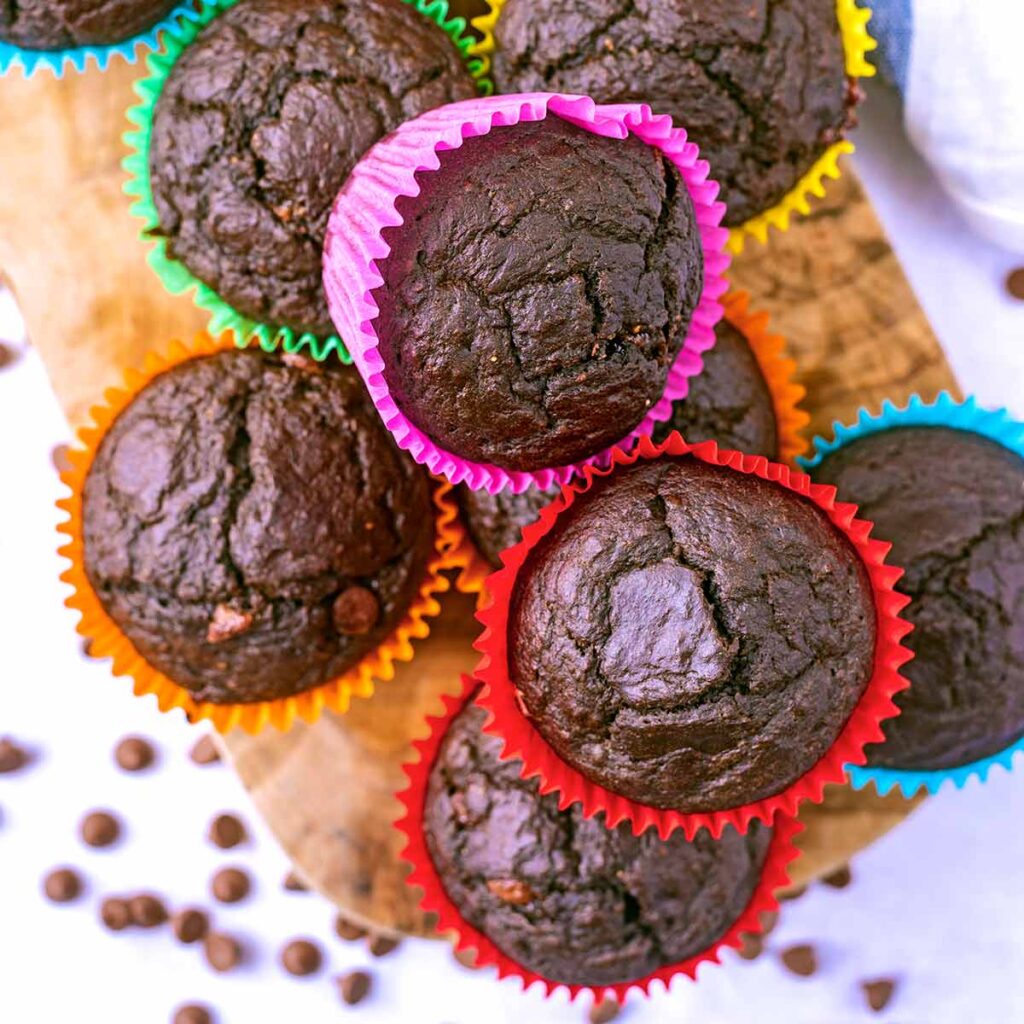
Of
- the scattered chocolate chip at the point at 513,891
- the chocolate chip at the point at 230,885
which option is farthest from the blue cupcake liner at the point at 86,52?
the chocolate chip at the point at 230,885

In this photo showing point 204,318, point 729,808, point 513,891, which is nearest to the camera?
point 729,808

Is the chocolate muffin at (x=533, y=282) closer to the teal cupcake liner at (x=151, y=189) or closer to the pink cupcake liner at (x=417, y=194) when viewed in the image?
the pink cupcake liner at (x=417, y=194)

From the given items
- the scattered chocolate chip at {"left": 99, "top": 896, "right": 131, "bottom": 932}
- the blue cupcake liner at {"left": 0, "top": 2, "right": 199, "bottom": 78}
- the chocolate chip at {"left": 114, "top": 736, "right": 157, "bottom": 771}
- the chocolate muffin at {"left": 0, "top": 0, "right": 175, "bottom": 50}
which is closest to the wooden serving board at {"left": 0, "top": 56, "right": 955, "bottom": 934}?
the blue cupcake liner at {"left": 0, "top": 2, "right": 199, "bottom": 78}

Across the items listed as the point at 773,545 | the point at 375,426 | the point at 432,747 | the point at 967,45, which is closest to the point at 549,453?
the point at 773,545

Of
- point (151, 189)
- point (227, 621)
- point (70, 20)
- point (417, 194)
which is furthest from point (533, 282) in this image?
point (70, 20)

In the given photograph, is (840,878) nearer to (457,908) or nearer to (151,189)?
(457,908)

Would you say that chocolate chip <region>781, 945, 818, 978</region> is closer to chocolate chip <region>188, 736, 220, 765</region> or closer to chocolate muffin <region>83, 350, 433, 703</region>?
chocolate muffin <region>83, 350, 433, 703</region>
